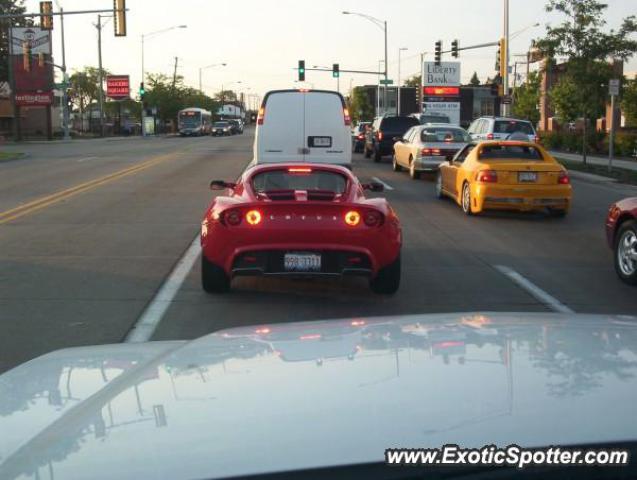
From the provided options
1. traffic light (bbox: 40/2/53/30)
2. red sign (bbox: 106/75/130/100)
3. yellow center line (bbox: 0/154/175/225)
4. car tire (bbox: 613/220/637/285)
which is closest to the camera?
car tire (bbox: 613/220/637/285)

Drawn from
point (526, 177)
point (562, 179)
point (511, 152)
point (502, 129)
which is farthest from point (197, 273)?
point (502, 129)

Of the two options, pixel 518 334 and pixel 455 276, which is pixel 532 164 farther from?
pixel 518 334

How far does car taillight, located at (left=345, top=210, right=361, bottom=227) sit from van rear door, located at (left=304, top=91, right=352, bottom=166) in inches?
402

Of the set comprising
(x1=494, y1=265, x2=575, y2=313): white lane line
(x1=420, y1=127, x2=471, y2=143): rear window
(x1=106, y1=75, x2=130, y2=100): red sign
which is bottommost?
(x1=494, y1=265, x2=575, y2=313): white lane line

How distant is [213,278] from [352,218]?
1554 mm

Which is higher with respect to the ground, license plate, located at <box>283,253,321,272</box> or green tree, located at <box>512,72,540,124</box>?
green tree, located at <box>512,72,540,124</box>

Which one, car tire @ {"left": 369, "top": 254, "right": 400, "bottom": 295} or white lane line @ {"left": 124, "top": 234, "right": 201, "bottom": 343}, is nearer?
white lane line @ {"left": 124, "top": 234, "right": 201, "bottom": 343}

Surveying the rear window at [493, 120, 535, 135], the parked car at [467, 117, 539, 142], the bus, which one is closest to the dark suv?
the parked car at [467, 117, 539, 142]

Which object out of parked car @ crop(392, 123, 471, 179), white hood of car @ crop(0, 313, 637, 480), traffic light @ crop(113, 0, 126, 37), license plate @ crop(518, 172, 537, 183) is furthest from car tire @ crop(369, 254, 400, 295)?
traffic light @ crop(113, 0, 126, 37)

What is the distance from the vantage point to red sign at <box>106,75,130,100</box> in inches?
3898

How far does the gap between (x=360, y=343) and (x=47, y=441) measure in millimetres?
1242

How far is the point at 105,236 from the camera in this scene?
1282 cm

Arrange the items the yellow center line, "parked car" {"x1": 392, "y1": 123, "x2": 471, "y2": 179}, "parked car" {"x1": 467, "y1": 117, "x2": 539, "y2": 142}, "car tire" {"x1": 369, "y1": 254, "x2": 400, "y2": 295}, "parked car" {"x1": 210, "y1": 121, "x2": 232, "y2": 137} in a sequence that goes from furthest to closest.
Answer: "parked car" {"x1": 210, "y1": 121, "x2": 232, "y2": 137}
"parked car" {"x1": 467, "y1": 117, "x2": 539, "y2": 142}
"parked car" {"x1": 392, "y1": 123, "x2": 471, "y2": 179}
the yellow center line
"car tire" {"x1": 369, "y1": 254, "x2": 400, "y2": 295}

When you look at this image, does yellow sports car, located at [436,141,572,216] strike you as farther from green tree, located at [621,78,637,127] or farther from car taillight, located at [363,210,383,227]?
green tree, located at [621,78,637,127]
